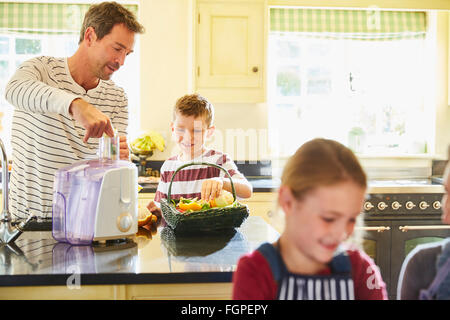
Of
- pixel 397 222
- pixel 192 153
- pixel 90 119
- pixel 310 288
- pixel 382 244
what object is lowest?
pixel 382 244

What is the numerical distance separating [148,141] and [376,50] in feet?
5.80

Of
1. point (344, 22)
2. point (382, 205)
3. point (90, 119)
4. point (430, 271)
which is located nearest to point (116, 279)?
point (90, 119)

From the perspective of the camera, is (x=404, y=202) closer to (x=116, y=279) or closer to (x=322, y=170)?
(x=116, y=279)

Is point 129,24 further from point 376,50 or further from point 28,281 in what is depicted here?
point 376,50

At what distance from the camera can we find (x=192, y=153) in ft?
A: 6.36

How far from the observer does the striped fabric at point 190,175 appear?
195cm

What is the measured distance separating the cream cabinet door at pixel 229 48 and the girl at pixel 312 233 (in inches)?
95.0

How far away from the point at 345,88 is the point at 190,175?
6.52 feet

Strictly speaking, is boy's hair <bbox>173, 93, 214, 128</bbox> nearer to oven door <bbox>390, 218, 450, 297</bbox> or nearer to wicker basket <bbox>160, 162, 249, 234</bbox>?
wicker basket <bbox>160, 162, 249, 234</bbox>

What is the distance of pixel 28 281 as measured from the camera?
105 centimetres

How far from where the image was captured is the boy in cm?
186

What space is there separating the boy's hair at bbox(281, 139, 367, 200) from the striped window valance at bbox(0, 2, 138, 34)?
3058 millimetres

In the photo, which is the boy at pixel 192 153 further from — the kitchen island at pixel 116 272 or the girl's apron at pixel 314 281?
the girl's apron at pixel 314 281

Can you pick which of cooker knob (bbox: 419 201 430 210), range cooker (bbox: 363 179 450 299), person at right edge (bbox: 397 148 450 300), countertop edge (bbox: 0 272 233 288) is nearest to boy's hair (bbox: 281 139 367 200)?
person at right edge (bbox: 397 148 450 300)
